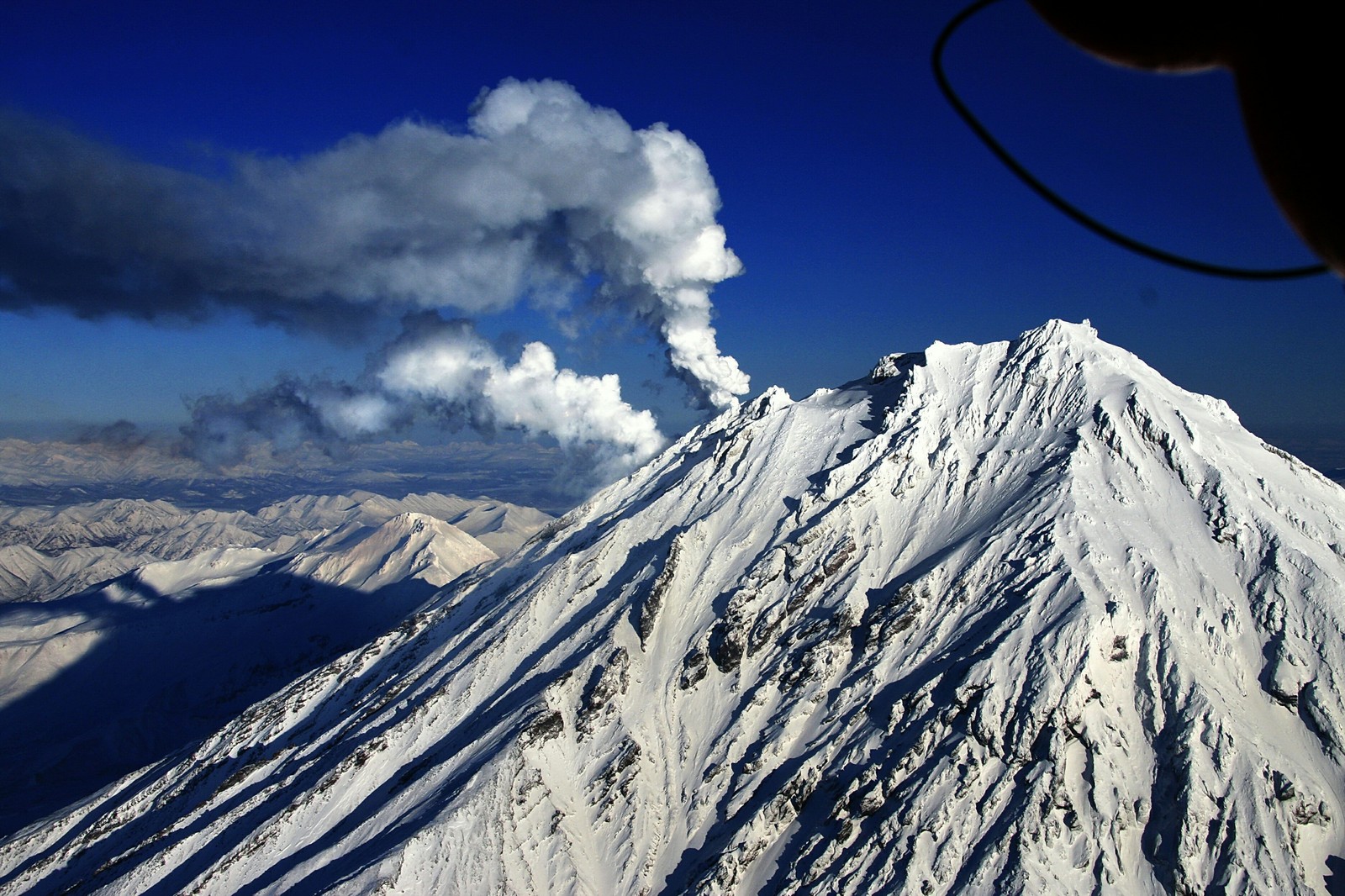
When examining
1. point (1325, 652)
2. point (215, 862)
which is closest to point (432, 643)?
point (215, 862)

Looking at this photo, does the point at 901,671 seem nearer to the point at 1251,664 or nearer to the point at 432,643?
the point at 1251,664

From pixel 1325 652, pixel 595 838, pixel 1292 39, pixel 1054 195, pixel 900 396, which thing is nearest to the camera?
pixel 1292 39

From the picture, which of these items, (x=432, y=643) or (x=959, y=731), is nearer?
(x=959, y=731)

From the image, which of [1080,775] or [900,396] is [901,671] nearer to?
[1080,775]

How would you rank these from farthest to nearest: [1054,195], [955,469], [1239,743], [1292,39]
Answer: [955,469], [1239,743], [1054,195], [1292,39]

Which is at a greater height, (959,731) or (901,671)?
(901,671)

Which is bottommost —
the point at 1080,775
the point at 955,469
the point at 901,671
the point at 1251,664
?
the point at 1080,775
